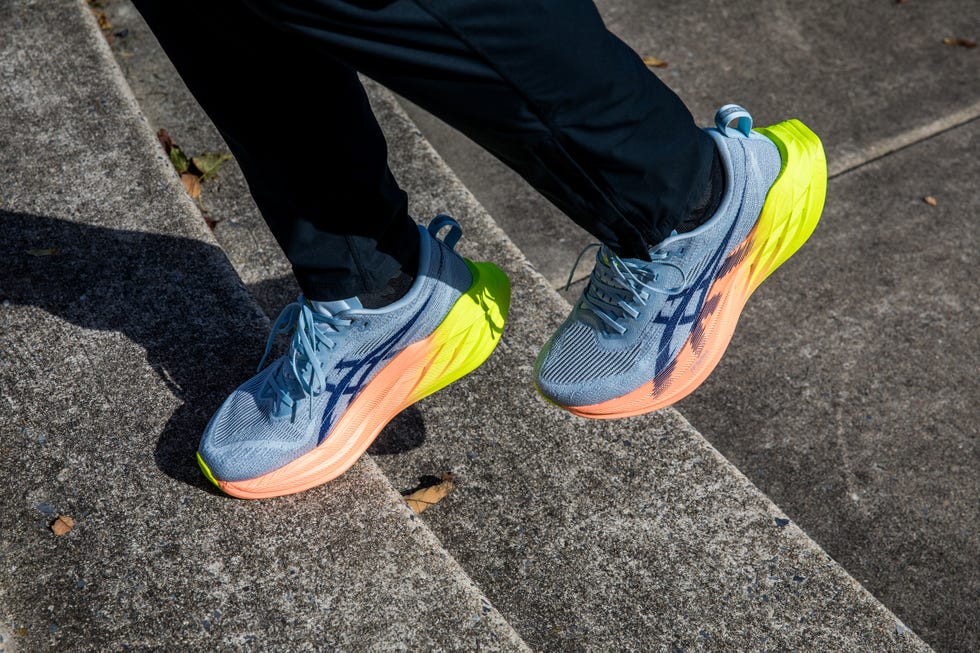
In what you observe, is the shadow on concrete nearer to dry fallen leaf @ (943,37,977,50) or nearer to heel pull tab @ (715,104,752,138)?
heel pull tab @ (715,104,752,138)

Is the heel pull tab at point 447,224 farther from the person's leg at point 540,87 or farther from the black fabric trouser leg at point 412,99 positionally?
the person's leg at point 540,87

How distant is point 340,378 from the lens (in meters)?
1.75

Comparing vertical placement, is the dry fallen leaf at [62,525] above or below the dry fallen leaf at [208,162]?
below

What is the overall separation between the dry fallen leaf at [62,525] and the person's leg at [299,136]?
0.65m

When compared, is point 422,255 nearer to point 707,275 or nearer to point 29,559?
point 707,275

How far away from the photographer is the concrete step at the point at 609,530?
1.69 m

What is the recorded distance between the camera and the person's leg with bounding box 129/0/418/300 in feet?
4.31

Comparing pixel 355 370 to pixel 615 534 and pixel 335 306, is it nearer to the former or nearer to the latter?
pixel 335 306

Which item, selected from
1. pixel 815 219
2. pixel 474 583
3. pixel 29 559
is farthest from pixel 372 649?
pixel 815 219

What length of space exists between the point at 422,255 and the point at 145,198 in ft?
3.23

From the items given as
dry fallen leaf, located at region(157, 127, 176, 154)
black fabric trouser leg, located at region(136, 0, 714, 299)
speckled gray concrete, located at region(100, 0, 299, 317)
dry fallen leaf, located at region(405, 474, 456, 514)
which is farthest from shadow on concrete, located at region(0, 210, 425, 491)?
dry fallen leaf, located at region(157, 127, 176, 154)

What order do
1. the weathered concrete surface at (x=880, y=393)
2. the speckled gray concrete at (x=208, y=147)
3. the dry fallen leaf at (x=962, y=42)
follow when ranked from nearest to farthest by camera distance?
1. the weathered concrete surface at (x=880, y=393)
2. the speckled gray concrete at (x=208, y=147)
3. the dry fallen leaf at (x=962, y=42)

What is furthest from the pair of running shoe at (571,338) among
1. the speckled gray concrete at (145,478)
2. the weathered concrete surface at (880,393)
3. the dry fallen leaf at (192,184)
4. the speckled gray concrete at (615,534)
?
the dry fallen leaf at (192,184)

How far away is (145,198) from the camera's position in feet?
7.50
